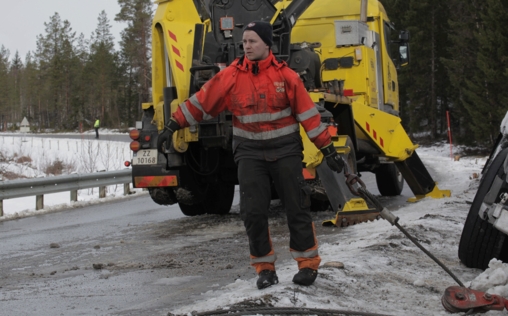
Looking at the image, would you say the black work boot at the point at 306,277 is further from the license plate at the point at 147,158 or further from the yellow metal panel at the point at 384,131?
the yellow metal panel at the point at 384,131

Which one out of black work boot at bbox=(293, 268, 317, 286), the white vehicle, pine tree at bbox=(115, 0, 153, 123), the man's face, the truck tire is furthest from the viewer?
pine tree at bbox=(115, 0, 153, 123)

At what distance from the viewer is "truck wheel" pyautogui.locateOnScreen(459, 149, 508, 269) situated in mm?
4984

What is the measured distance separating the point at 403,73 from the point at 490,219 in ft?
120

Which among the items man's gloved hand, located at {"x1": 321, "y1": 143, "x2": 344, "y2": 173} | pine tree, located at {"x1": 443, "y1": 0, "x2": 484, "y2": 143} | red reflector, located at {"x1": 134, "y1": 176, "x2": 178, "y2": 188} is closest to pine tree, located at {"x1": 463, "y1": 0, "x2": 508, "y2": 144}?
pine tree, located at {"x1": 443, "y1": 0, "x2": 484, "y2": 143}

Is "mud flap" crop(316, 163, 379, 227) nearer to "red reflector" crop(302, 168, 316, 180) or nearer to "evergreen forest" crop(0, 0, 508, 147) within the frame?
A: "red reflector" crop(302, 168, 316, 180)

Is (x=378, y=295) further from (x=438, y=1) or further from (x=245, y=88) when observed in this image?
(x=438, y=1)

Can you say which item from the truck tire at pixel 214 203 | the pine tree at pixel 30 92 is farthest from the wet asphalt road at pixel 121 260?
the pine tree at pixel 30 92

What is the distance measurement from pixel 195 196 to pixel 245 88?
540 centimetres

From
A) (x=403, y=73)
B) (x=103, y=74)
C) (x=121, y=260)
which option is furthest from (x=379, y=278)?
(x=103, y=74)

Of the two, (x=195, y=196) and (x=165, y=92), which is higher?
(x=165, y=92)

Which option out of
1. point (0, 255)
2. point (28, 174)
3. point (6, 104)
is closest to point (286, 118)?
point (0, 255)

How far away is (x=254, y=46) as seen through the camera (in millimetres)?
4824

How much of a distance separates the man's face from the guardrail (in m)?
8.35

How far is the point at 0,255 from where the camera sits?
7.59 m
